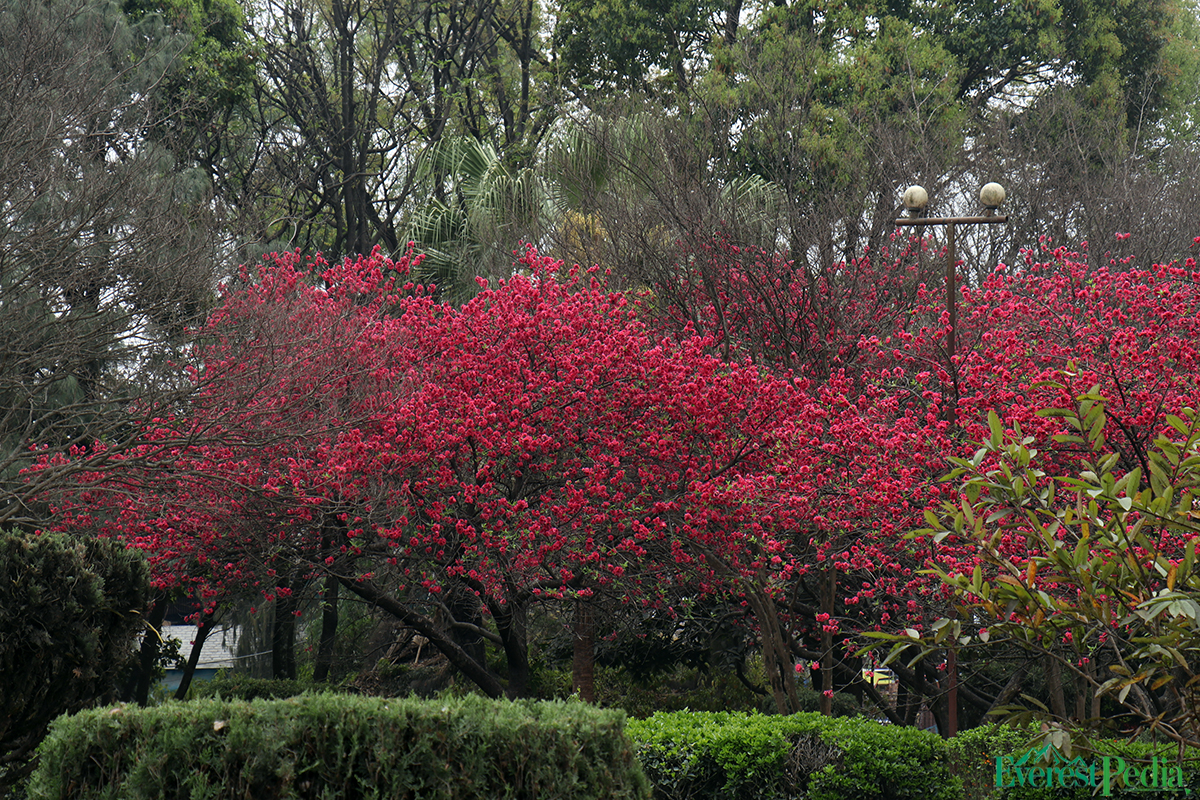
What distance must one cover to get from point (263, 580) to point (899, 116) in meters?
13.4

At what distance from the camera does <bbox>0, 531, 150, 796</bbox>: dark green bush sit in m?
6.30

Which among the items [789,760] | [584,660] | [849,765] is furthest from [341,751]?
[584,660]

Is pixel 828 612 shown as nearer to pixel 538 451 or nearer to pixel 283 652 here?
pixel 538 451

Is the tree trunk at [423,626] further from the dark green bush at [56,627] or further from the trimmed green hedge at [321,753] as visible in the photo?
the trimmed green hedge at [321,753]

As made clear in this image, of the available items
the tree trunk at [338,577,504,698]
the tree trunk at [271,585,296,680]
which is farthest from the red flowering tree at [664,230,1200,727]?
the tree trunk at [271,585,296,680]

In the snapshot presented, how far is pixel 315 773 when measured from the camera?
3.95 metres

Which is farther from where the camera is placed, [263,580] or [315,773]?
[263,580]

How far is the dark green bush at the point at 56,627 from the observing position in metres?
6.30

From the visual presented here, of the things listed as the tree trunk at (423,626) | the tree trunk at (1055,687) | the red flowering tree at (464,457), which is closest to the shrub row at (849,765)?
the red flowering tree at (464,457)

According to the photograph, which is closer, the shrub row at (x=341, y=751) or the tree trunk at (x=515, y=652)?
the shrub row at (x=341, y=751)

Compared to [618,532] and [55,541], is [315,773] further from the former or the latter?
[618,532]

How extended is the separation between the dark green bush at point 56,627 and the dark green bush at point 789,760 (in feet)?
11.8

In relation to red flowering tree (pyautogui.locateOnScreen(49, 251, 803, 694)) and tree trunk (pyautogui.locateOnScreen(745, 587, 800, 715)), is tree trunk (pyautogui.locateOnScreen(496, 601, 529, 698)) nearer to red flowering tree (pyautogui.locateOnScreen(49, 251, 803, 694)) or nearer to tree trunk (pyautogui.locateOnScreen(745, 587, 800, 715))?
red flowering tree (pyautogui.locateOnScreen(49, 251, 803, 694))

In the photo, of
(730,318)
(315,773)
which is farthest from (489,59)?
(315,773)
